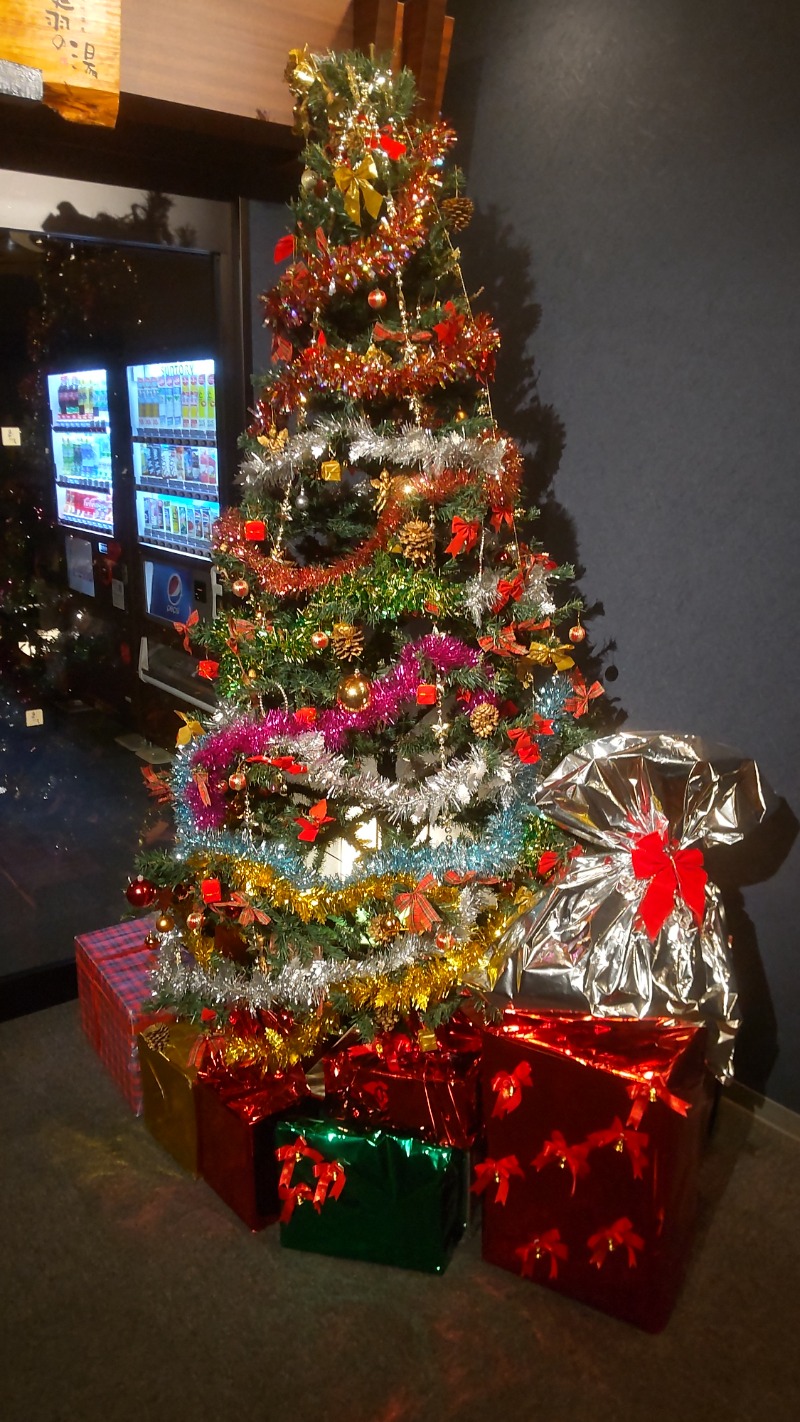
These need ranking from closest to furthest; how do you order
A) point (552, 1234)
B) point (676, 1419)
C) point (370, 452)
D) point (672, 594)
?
point (676, 1419) < point (552, 1234) < point (370, 452) < point (672, 594)

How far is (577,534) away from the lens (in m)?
2.34

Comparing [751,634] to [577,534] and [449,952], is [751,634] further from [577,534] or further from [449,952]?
[449,952]

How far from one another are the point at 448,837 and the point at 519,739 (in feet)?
0.92

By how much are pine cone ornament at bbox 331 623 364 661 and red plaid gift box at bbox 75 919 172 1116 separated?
92 cm

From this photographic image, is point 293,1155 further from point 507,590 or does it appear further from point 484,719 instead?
point 507,590

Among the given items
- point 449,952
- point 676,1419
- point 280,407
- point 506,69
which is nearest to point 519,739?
point 449,952

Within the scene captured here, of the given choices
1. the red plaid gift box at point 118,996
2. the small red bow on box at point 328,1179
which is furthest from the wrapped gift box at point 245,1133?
the red plaid gift box at point 118,996

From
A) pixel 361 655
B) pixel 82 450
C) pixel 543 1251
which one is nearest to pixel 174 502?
pixel 82 450

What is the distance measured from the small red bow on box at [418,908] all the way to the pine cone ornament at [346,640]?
1.59 feet

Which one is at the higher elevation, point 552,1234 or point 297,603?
point 297,603

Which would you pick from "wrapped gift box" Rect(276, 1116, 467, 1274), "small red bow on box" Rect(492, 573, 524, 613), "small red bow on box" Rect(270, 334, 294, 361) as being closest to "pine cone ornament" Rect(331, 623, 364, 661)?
"small red bow on box" Rect(492, 573, 524, 613)

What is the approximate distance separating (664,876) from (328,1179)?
81cm

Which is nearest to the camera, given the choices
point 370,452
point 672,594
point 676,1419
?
point 676,1419

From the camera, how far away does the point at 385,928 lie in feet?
6.18
